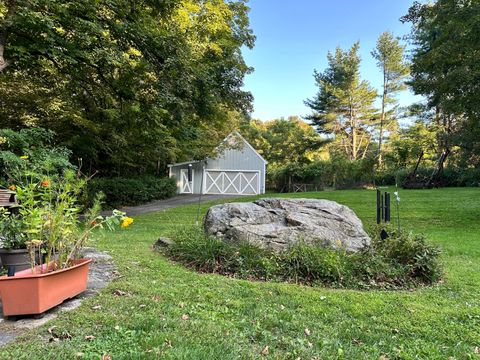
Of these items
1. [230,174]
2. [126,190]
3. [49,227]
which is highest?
[230,174]

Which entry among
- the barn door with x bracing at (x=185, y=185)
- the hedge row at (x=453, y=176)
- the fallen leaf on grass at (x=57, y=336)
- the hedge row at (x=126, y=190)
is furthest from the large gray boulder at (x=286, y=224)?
the barn door with x bracing at (x=185, y=185)

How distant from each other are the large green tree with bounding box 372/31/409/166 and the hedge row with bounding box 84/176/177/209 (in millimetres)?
20336

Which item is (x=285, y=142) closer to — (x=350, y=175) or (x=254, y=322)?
(x=350, y=175)

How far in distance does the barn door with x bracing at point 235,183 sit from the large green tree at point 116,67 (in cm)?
1031

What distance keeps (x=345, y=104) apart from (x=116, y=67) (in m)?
26.5

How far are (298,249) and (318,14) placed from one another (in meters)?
10.7

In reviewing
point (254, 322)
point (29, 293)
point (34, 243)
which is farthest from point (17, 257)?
point (254, 322)

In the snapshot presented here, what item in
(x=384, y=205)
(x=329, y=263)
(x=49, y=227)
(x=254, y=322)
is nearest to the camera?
(x=254, y=322)

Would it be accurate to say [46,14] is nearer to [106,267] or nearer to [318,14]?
[106,267]

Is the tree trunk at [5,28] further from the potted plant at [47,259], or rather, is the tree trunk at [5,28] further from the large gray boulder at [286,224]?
the large gray boulder at [286,224]

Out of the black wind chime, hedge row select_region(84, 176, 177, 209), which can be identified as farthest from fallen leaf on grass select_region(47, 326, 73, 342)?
hedge row select_region(84, 176, 177, 209)

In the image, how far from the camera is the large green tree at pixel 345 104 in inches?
1196

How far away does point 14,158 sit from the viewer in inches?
258

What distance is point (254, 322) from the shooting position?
→ 280 cm
